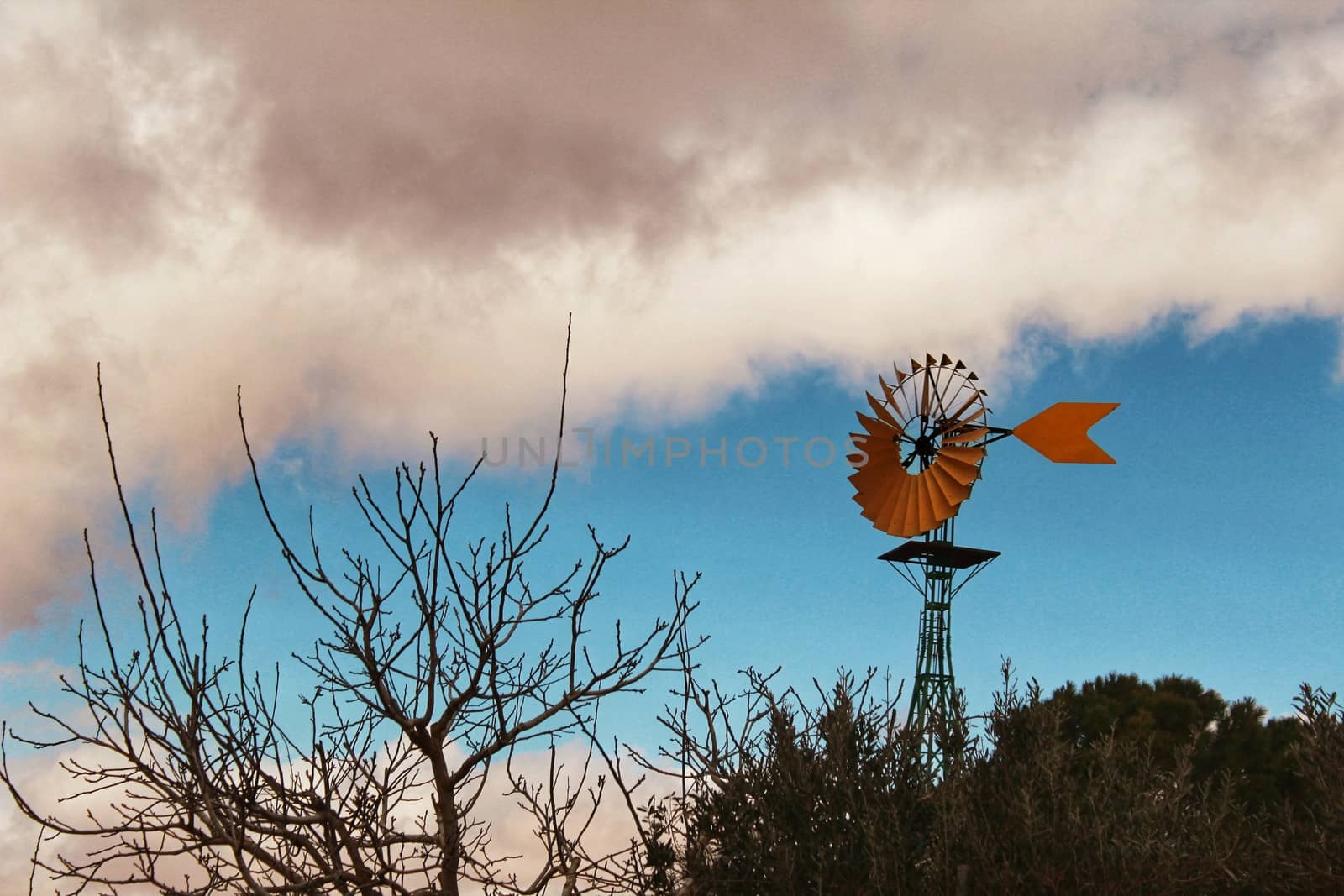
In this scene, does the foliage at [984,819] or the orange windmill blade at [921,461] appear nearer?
the foliage at [984,819]

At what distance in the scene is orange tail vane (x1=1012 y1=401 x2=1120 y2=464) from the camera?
14570mm

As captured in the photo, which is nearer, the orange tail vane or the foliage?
the foliage

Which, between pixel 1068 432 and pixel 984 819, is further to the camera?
pixel 1068 432

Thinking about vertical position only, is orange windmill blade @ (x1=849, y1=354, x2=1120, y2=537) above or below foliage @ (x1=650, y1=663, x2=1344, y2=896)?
above

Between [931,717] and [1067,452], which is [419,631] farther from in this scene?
[1067,452]

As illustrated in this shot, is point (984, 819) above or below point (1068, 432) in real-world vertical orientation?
below

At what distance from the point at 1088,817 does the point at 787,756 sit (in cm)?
196

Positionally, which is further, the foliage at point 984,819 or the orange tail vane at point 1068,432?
the orange tail vane at point 1068,432

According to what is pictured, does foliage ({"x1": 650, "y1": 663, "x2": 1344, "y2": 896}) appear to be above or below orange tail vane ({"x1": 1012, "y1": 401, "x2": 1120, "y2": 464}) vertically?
below

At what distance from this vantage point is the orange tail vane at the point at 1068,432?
14570 millimetres

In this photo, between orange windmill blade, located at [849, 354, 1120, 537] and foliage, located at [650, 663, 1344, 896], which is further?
orange windmill blade, located at [849, 354, 1120, 537]

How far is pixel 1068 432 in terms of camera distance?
1515 cm

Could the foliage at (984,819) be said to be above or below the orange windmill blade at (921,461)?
below

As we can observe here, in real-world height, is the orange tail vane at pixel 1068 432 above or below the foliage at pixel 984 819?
above
